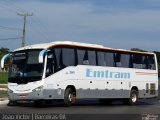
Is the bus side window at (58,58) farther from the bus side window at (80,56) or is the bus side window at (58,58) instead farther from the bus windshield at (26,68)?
the bus side window at (80,56)

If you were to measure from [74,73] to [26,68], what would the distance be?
270 cm

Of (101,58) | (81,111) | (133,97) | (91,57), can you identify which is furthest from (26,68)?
(133,97)

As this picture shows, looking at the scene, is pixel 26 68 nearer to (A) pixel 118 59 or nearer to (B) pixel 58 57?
(B) pixel 58 57

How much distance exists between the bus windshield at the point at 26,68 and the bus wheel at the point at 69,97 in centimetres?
199

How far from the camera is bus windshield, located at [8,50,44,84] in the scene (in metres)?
23.9

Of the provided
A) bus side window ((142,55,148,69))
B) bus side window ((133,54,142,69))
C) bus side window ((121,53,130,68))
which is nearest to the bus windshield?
bus side window ((121,53,130,68))

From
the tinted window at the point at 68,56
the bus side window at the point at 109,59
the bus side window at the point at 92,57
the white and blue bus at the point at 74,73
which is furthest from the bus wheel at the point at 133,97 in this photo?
the tinted window at the point at 68,56

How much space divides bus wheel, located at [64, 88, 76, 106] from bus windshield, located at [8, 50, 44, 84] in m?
1.99

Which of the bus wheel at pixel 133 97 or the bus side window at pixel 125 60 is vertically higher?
the bus side window at pixel 125 60

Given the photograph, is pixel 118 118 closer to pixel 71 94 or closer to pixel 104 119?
pixel 104 119

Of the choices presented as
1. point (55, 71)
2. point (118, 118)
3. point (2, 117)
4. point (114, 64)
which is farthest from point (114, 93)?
point (2, 117)

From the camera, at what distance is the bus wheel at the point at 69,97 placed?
82.2ft

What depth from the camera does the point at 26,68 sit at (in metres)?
24.2

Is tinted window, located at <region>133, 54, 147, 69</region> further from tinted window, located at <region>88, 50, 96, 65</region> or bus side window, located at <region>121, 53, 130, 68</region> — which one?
tinted window, located at <region>88, 50, 96, 65</region>
